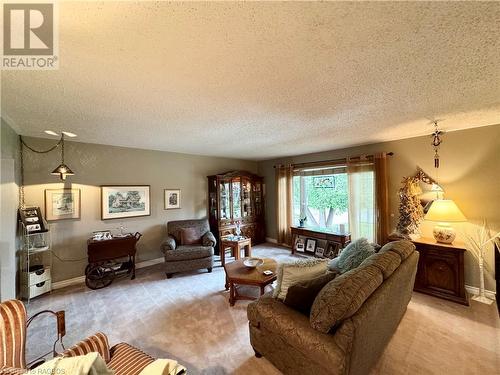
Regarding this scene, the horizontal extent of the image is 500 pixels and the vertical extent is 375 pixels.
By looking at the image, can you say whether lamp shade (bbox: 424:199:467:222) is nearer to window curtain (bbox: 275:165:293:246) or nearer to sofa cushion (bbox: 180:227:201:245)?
window curtain (bbox: 275:165:293:246)

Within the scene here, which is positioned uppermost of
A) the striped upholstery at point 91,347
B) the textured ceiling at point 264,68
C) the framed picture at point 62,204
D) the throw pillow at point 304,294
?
the textured ceiling at point 264,68

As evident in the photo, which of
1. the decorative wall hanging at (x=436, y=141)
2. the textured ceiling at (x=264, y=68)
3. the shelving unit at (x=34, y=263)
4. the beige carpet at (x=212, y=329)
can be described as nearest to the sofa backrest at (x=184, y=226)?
the beige carpet at (x=212, y=329)

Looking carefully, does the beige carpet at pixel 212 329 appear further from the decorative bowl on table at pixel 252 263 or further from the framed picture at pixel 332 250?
the framed picture at pixel 332 250

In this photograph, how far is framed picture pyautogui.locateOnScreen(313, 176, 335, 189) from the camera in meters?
4.77

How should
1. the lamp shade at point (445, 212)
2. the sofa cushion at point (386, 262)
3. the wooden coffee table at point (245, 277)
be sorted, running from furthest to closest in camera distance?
1. the lamp shade at point (445, 212)
2. the wooden coffee table at point (245, 277)
3. the sofa cushion at point (386, 262)

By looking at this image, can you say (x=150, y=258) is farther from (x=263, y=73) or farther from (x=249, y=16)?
(x=249, y=16)

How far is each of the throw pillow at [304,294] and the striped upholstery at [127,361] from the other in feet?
3.44

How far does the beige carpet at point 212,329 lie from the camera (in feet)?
5.87

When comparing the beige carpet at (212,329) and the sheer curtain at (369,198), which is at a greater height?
the sheer curtain at (369,198)

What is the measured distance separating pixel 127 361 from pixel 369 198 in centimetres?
423

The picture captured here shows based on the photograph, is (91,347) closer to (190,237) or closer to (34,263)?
(190,237)

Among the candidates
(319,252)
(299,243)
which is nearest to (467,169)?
(319,252)

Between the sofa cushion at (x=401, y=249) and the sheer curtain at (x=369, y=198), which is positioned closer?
the sofa cushion at (x=401, y=249)

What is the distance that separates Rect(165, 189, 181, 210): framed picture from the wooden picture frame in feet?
10.2
